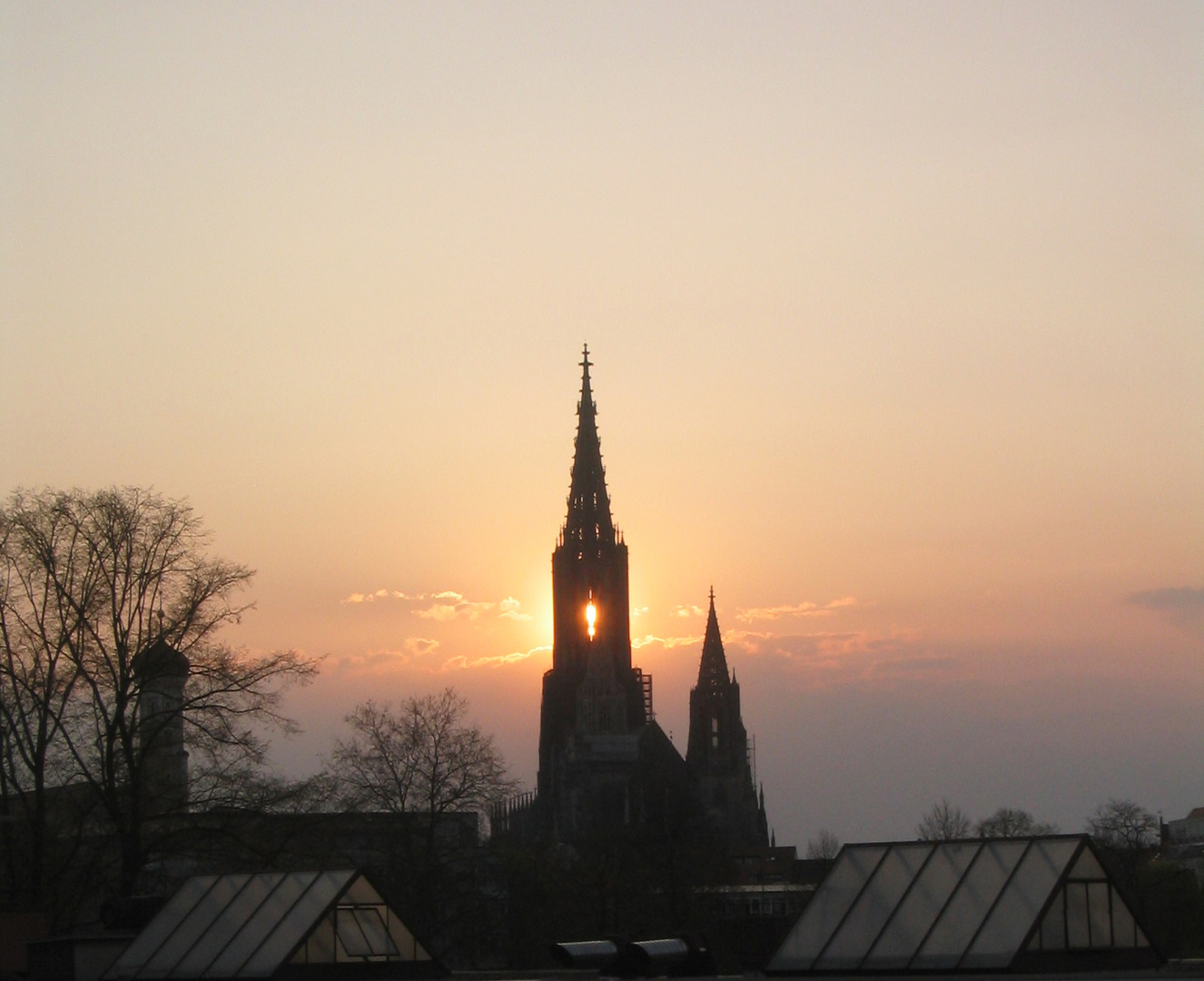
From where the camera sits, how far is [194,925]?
1470 inches

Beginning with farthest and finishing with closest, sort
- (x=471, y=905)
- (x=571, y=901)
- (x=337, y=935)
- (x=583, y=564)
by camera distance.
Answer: (x=583, y=564)
(x=571, y=901)
(x=471, y=905)
(x=337, y=935)

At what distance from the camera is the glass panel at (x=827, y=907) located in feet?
107

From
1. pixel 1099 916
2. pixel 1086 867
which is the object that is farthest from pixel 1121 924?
pixel 1086 867

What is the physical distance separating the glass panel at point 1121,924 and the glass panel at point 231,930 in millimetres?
14802

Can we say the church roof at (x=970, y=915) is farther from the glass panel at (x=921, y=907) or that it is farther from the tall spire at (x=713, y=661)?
the tall spire at (x=713, y=661)

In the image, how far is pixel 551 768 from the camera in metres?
155

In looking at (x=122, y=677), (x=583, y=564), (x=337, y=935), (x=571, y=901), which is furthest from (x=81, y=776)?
(x=583, y=564)

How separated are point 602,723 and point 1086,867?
123125mm

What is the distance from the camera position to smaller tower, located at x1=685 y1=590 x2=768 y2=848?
159 m

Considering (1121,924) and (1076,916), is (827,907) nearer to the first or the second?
(1076,916)

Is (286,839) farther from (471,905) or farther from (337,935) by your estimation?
(471,905)

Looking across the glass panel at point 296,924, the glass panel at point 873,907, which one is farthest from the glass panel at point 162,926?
the glass panel at point 873,907

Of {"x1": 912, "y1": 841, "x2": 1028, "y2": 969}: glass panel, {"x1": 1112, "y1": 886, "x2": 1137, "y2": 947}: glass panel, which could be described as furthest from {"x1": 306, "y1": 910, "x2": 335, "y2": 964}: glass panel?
{"x1": 1112, "y1": 886, "x2": 1137, "y2": 947}: glass panel

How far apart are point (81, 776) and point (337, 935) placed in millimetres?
14983
